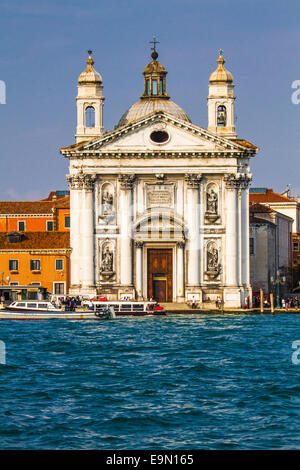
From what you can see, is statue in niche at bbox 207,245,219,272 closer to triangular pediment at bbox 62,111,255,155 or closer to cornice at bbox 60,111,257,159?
cornice at bbox 60,111,257,159

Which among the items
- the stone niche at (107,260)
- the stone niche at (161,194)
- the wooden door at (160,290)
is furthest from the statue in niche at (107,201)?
the wooden door at (160,290)

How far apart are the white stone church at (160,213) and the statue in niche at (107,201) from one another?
5cm

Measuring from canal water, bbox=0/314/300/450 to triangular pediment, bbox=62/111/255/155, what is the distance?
53.0ft

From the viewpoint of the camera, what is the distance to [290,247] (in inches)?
3396

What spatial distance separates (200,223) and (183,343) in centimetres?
2071

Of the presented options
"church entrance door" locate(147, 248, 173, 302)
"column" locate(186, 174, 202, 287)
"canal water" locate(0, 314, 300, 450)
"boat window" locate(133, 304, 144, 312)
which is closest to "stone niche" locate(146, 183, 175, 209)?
"column" locate(186, 174, 202, 287)

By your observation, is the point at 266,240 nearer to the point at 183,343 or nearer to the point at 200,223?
the point at 200,223

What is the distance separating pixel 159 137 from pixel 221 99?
16.4ft

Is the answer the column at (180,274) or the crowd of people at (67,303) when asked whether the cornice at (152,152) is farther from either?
the crowd of people at (67,303)

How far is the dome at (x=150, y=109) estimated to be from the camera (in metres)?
66.3

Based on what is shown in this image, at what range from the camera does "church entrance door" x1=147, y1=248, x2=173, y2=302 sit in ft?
201

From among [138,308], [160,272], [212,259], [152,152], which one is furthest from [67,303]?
[152,152]

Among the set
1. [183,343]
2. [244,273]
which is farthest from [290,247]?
[183,343]

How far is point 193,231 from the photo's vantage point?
60.7 meters
